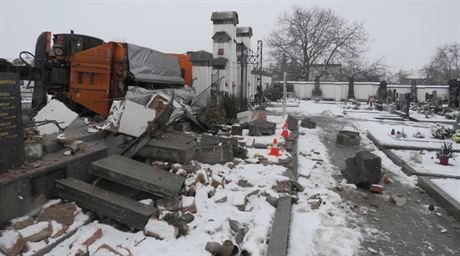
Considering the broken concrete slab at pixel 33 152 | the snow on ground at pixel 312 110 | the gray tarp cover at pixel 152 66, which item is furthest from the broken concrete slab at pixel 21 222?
the snow on ground at pixel 312 110

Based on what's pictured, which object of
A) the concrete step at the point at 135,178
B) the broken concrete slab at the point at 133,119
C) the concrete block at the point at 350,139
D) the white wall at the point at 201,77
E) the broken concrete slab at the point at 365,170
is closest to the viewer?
the concrete step at the point at 135,178

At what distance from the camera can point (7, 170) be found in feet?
11.7

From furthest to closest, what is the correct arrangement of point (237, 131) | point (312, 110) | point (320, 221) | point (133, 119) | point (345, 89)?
point (345, 89) → point (312, 110) → point (237, 131) → point (133, 119) → point (320, 221)

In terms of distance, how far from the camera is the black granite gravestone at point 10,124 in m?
3.53

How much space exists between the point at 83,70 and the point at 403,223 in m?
8.14

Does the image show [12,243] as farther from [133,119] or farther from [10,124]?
[133,119]

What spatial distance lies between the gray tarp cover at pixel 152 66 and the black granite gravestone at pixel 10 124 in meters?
5.71

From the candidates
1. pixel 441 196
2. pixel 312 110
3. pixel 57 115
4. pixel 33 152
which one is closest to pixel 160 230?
pixel 33 152

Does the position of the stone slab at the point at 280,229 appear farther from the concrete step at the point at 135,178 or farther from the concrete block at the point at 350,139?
the concrete block at the point at 350,139

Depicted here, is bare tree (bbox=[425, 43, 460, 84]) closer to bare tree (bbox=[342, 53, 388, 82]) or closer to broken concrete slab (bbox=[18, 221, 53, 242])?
bare tree (bbox=[342, 53, 388, 82])

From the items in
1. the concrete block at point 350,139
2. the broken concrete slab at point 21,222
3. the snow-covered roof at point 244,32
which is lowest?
the broken concrete slab at point 21,222

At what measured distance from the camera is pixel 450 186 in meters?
5.82

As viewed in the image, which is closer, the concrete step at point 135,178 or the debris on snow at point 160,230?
the debris on snow at point 160,230

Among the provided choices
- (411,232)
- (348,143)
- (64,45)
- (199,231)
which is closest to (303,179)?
(411,232)
